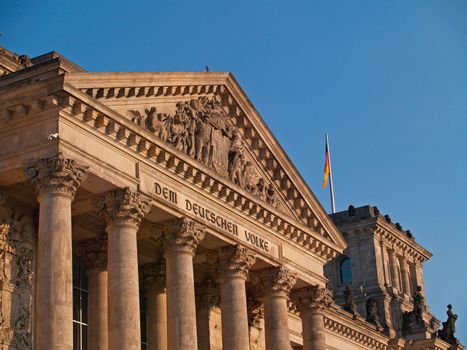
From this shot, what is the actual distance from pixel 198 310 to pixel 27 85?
16211 millimetres

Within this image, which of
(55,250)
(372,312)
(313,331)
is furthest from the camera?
(372,312)

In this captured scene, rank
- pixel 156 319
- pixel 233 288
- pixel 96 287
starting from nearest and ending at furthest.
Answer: pixel 96 287, pixel 233 288, pixel 156 319

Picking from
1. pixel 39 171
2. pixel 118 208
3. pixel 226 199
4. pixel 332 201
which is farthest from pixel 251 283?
pixel 332 201

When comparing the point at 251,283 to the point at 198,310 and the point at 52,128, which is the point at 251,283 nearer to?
the point at 198,310

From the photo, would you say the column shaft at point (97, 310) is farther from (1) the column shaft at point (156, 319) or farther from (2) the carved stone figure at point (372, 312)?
(2) the carved stone figure at point (372, 312)

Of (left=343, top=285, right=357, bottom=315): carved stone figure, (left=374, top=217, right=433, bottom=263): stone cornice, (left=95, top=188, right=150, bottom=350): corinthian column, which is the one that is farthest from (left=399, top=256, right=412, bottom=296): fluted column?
(left=95, top=188, right=150, bottom=350): corinthian column

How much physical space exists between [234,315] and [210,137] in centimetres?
693

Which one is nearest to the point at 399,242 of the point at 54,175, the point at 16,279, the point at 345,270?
the point at 345,270

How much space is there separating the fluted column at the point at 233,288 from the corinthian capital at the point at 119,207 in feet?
24.0

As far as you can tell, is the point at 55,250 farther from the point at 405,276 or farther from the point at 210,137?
the point at 405,276

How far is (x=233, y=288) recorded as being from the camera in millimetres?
42219

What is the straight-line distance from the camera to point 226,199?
4175 centimetres

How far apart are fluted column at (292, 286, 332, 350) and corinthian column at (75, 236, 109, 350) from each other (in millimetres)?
12177

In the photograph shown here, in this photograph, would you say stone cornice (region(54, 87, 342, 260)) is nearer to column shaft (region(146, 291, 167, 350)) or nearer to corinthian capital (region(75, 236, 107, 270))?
corinthian capital (region(75, 236, 107, 270))
